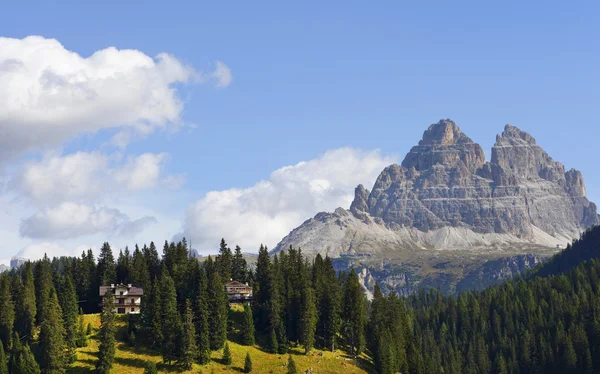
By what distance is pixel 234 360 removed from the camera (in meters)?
145

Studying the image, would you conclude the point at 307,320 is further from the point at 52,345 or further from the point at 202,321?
the point at 52,345

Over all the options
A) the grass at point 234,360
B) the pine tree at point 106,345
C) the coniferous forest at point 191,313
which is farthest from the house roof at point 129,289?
the pine tree at point 106,345

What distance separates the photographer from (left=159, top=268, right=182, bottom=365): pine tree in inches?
5448

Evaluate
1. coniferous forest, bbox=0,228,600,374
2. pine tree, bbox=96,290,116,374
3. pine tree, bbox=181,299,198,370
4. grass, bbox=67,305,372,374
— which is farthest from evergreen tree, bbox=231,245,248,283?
pine tree, bbox=96,290,116,374

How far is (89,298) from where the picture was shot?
17225 cm

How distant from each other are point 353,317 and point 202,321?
36.9m

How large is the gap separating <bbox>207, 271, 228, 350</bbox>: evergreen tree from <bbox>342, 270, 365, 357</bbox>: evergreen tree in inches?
1158

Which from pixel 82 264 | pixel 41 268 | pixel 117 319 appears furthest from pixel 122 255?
pixel 117 319

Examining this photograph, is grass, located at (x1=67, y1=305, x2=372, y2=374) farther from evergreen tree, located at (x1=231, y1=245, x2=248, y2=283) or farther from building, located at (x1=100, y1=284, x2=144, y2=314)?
evergreen tree, located at (x1=231, y1=245, x2=248, y2=283)

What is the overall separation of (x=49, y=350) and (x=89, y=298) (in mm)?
45914

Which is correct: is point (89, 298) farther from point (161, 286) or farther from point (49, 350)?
point (49, 350)

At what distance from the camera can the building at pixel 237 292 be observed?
178 metres

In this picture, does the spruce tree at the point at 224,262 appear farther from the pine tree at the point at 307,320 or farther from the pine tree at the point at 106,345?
the pine tree at the point at 106,345

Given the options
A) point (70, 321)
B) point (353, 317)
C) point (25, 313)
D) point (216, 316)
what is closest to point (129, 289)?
point (25, 313)
